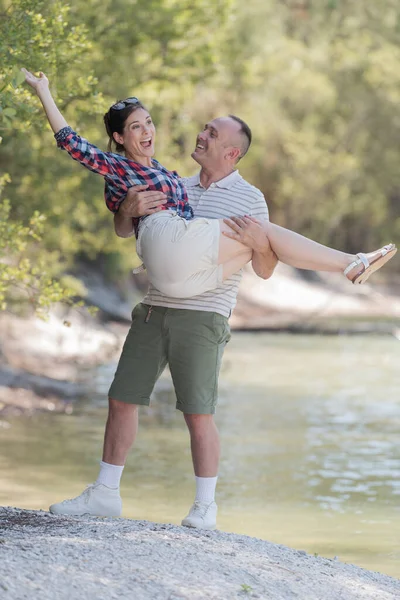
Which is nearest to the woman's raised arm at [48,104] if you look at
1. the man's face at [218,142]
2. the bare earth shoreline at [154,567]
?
the man's face at [218,142]

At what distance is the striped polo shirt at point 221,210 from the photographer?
6.27 meters

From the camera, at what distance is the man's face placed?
6.40 m

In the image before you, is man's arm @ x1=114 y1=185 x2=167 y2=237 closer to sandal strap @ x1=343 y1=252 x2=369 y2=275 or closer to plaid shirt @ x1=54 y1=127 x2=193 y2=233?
plaid shirt @ x1=54 y1=127 x2=193 y2=233

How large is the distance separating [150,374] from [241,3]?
29993 mm

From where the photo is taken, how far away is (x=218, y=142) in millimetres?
6414

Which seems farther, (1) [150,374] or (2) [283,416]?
(2) [283,416]

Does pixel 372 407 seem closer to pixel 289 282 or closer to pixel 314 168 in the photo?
pixel 289 282

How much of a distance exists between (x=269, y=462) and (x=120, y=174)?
6317 mm

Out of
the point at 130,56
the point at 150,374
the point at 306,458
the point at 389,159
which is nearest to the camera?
the point at 150,374

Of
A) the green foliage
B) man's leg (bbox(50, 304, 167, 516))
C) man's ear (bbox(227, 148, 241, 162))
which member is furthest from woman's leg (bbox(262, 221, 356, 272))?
the green foliage

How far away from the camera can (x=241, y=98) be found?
116ft

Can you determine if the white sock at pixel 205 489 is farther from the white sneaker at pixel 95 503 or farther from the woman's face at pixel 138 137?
the woman's face at pixel 138 137

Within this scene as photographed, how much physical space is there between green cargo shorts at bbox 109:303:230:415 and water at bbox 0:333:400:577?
89.0 inches

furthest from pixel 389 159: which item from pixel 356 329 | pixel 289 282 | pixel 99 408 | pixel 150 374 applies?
pixel 150 374
